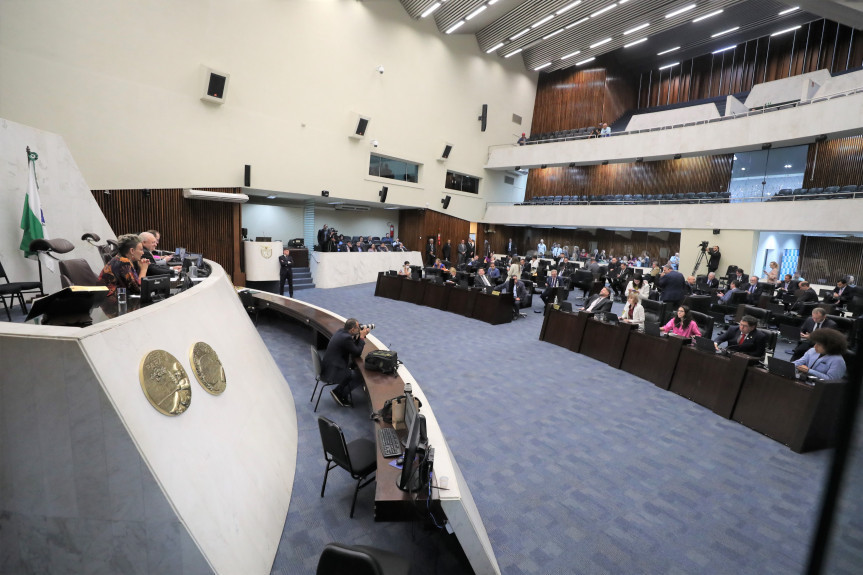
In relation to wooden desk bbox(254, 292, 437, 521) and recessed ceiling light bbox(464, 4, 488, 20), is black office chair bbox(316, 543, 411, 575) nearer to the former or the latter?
wooden desk bbox(254, 292, 437, 521)

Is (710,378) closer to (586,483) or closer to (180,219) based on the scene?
(586,483)

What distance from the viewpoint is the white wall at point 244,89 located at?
9.06 meters

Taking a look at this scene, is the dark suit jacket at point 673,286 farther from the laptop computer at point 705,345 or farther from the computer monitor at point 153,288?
the computer monitor at point 153,288

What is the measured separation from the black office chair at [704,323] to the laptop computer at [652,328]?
2.45 feet

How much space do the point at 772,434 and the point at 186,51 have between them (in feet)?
46.5

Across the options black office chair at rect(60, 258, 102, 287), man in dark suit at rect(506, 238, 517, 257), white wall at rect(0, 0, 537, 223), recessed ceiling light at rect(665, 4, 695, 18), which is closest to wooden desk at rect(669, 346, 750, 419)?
black office chair at rect(60, 258, 102, 287)

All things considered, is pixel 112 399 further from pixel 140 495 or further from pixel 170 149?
pixel 170 149

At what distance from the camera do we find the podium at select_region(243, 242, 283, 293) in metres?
12.6

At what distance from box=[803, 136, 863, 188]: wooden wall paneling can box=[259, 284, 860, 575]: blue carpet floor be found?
1354cm

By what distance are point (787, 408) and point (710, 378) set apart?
0.91 meters

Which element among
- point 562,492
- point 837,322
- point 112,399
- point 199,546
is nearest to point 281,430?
point 199,546

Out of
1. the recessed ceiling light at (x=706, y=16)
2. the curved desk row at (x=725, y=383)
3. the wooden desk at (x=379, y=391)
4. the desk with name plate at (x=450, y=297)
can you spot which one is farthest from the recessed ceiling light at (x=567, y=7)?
the wooden desk at (x=379, y=391)

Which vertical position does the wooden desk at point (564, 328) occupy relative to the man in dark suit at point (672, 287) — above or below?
below

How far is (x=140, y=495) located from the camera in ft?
7.21
